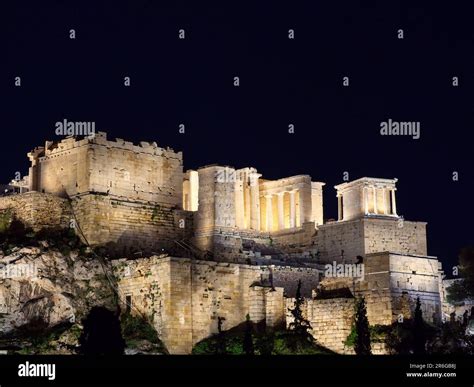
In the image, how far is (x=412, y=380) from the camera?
167 feet

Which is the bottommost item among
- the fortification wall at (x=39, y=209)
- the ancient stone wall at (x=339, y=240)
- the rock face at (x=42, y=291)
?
the rock face at (x=42, y=291)

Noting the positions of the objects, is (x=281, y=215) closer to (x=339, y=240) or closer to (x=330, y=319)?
(x=339, y=240)

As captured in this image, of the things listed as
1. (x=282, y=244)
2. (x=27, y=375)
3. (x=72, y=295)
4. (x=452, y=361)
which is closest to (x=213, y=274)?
(x=72, y=295)

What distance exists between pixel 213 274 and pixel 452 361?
24.0 meters

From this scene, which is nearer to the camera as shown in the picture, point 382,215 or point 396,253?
point 396,253

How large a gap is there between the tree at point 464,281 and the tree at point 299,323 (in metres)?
18.1

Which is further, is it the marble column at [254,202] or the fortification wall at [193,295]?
the marble column at [254,202]

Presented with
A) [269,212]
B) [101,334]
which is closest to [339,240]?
[269,212]

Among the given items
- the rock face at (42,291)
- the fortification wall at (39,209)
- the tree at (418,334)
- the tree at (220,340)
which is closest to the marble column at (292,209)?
the fortification wall at (39,209)

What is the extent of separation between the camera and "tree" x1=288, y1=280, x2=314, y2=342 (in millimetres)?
74750

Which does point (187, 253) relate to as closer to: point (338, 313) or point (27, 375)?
point (338, 313)

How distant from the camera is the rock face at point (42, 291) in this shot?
244 ft

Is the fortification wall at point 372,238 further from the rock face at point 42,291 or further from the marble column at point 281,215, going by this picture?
the rock face at point 42,291

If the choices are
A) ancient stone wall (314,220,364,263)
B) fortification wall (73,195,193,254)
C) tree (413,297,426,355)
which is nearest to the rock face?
fortification wall (73,195,193,254)
